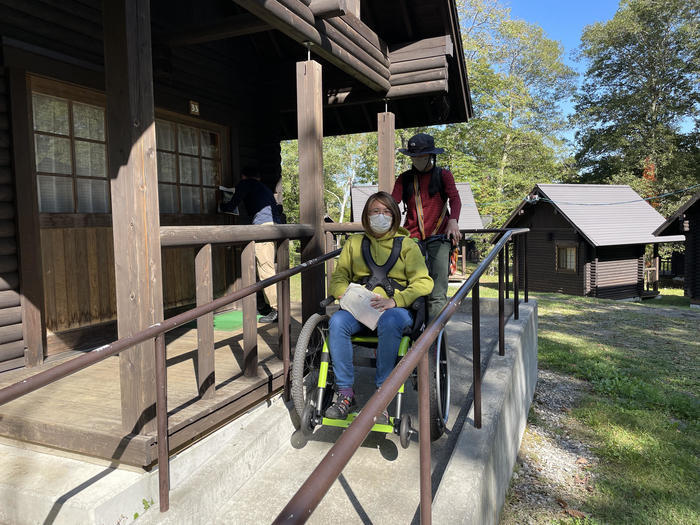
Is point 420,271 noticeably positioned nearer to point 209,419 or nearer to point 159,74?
point 209,419

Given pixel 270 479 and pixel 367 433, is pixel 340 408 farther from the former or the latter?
pixel 367 433

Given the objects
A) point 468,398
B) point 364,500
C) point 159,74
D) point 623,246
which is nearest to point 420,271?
point 468,398

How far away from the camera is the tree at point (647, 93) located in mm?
32469

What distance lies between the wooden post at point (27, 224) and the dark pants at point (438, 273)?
3010 mm

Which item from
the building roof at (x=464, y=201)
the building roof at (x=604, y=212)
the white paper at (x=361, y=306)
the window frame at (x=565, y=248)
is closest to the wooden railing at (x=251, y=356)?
the white paper at (x=361, y=306)

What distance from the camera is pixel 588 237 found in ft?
76.8

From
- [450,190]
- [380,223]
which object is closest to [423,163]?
[450,190]

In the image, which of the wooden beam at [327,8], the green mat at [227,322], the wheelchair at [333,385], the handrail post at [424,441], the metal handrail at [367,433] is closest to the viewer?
the metal handrail at [367,433]

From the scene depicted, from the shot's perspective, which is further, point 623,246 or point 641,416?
point 623,246

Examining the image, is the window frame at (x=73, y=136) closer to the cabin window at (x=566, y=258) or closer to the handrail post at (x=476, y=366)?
the handrail post at (x=476, y=366)

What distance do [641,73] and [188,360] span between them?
130 ft

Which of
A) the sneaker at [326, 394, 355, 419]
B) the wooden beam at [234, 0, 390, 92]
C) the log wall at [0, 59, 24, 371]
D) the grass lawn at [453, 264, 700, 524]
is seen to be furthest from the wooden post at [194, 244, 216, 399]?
the grass lawn at [453, 264, 700, 524]

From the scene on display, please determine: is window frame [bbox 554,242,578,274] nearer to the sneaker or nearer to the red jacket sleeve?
the red jacket sleeve

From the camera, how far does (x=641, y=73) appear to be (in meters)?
34.4
